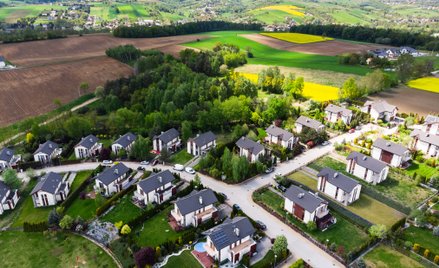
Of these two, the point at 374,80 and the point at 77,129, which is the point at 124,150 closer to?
the point at 77,129

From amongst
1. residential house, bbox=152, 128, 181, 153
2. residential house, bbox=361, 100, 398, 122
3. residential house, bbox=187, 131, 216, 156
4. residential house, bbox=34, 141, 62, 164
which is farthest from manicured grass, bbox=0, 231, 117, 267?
residential house, bbox=361, 100, 398, 122

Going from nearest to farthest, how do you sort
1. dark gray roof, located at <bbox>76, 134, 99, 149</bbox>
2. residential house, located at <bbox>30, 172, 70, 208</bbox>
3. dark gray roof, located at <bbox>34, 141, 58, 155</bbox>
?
1. residential house, located at <bbox>30, 172, 70, 208</bbox>
2. dark gray roof, located at <bbox>34, 141, 58, 155</bbox>
3. dark gray roof, located at <bbox>76, 134, 99, 149</bbox>

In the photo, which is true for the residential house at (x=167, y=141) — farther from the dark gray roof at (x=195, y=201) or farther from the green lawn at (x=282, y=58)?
the green lawn at (x=282, y=58)

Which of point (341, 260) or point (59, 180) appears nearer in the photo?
point (341, 260)

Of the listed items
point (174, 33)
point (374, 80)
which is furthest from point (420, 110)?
point (174, 33)

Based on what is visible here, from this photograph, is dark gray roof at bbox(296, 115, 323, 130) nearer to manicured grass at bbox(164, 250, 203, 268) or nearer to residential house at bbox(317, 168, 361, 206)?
residential house at bbox(317, 168, 361, 206)

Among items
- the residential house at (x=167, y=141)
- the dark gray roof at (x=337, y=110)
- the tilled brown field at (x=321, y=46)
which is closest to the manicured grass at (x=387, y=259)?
the residential house at (x=167, y=141)

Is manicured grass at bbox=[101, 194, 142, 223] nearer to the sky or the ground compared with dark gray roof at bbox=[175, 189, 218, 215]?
nearer to the ground
